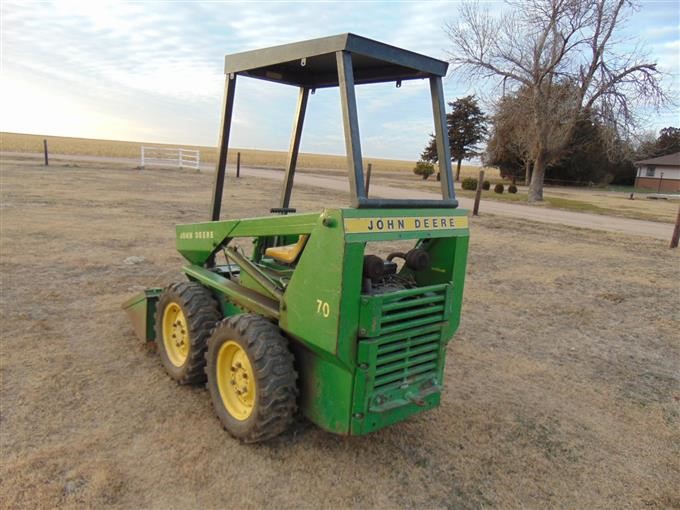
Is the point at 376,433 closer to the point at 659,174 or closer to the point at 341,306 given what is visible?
the point at 341,306

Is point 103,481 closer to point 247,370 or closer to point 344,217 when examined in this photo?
point 247,370

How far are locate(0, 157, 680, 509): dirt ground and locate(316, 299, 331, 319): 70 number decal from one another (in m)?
0.93

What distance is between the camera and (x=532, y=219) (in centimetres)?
1625

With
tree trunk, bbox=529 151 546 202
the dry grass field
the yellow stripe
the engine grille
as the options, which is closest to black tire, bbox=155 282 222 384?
the engine grille

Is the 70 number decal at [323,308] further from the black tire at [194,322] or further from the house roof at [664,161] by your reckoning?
the house roof at [664,161]

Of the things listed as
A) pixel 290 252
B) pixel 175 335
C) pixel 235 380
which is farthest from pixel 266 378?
pixel 175 335

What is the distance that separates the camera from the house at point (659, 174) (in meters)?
47.5

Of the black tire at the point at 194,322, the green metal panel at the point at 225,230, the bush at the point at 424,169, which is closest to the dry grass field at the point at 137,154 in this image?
the bush at the point at 424,169

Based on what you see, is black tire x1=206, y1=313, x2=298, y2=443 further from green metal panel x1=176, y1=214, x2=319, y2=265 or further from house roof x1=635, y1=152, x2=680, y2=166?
house roof x1=635, y1=152, x2=680, y2=166

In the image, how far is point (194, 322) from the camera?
3578mm

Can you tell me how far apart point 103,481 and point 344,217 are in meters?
→ 1.87

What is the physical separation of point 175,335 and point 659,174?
55.3 meters

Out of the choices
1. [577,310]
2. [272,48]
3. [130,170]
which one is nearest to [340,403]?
[272,48]

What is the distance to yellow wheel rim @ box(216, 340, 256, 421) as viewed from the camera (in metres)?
3.08
